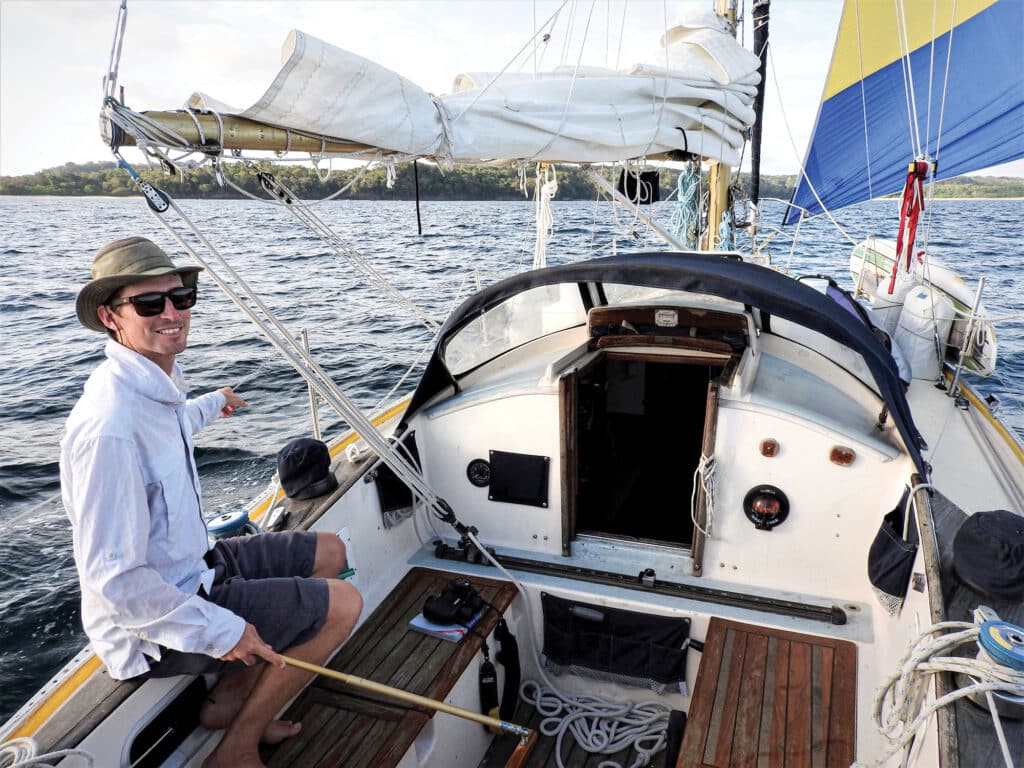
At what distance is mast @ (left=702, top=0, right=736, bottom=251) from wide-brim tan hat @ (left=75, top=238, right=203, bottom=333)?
18.3ft

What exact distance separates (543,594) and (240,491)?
4.16 m

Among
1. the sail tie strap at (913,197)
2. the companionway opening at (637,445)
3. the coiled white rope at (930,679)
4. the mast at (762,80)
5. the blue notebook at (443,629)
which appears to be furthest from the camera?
the mast at (762,80)

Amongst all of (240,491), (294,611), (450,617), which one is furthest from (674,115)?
(240,491)

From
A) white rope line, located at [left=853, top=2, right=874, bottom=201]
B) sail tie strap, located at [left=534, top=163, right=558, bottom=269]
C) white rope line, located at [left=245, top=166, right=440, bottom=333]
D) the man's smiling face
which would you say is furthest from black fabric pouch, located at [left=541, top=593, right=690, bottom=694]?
white rope line, located at [left=853, top=2, right=874, bottom=201]

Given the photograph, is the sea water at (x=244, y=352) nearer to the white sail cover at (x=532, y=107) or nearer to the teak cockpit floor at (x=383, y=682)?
the white sail cover at (x=532, y=107)

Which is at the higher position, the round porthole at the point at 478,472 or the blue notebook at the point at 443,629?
the round porthole at the point at 478,472

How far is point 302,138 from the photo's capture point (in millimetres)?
2559

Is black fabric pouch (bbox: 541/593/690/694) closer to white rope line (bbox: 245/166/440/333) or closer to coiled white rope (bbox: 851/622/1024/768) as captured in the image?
coiled white rope (bbox: 851/622/1024/768)

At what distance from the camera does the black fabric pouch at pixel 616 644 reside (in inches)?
118

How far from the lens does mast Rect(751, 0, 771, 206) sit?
7.26m

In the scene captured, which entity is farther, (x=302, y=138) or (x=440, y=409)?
(x=440, y=409)

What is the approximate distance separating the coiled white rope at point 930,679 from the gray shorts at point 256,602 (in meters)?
1.66

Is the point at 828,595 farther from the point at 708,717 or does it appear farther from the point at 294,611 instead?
the point at 294,611

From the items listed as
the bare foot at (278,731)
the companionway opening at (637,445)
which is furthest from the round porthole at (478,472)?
the bare foot at (278,731)
